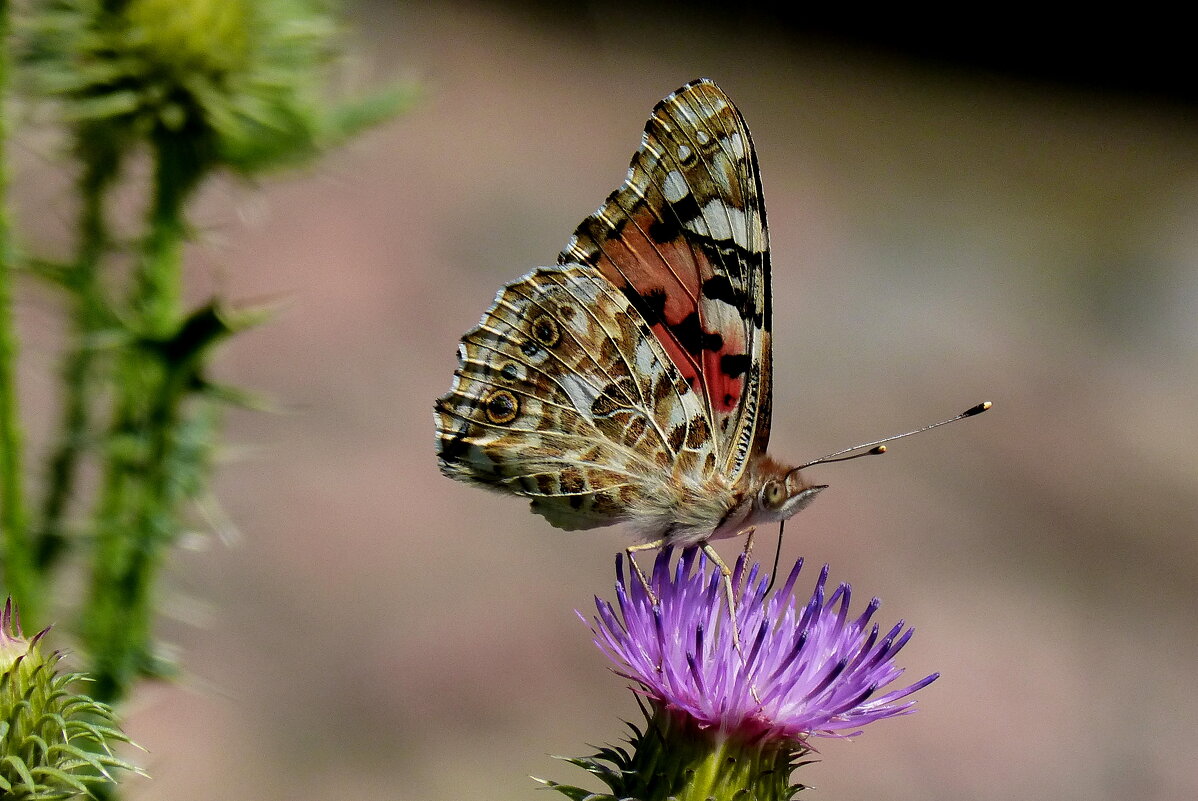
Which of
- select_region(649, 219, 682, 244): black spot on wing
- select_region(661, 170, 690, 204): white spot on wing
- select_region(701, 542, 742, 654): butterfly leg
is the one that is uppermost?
select_region(661, 170, 690, 204): white spot on wing

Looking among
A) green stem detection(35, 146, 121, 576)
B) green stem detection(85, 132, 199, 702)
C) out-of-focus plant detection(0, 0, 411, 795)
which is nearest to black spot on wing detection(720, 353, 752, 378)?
out-of-focus plant detection(0, 0, 411, 795)

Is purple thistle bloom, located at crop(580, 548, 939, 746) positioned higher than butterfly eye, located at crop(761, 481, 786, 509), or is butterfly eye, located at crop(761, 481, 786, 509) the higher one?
butterfly eye, located at crop(761, 481, 786, 509)

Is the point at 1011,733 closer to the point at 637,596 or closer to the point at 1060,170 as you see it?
the point at 637,596

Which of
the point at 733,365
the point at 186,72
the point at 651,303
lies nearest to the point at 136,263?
the point at 186,72

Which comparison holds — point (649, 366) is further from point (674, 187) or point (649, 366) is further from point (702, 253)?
point (674, 187)

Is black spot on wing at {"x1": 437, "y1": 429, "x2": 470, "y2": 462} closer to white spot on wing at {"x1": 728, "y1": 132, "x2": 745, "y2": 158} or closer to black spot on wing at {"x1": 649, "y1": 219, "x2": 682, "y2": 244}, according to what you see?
black spot on wing at {"x1": 649, "y1": 219, "x2": 682, "y2": 244}

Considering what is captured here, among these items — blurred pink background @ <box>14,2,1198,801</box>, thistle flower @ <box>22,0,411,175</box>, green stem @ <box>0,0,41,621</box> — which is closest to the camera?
green stem @ <box>0,0,41,621</box>

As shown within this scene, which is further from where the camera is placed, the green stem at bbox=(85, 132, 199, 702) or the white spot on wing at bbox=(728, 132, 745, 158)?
the green stem at bbox=(85, 132, 199, 702)

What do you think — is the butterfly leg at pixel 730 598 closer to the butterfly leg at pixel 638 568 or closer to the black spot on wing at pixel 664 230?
the butterfly leg at pixel 638 568
